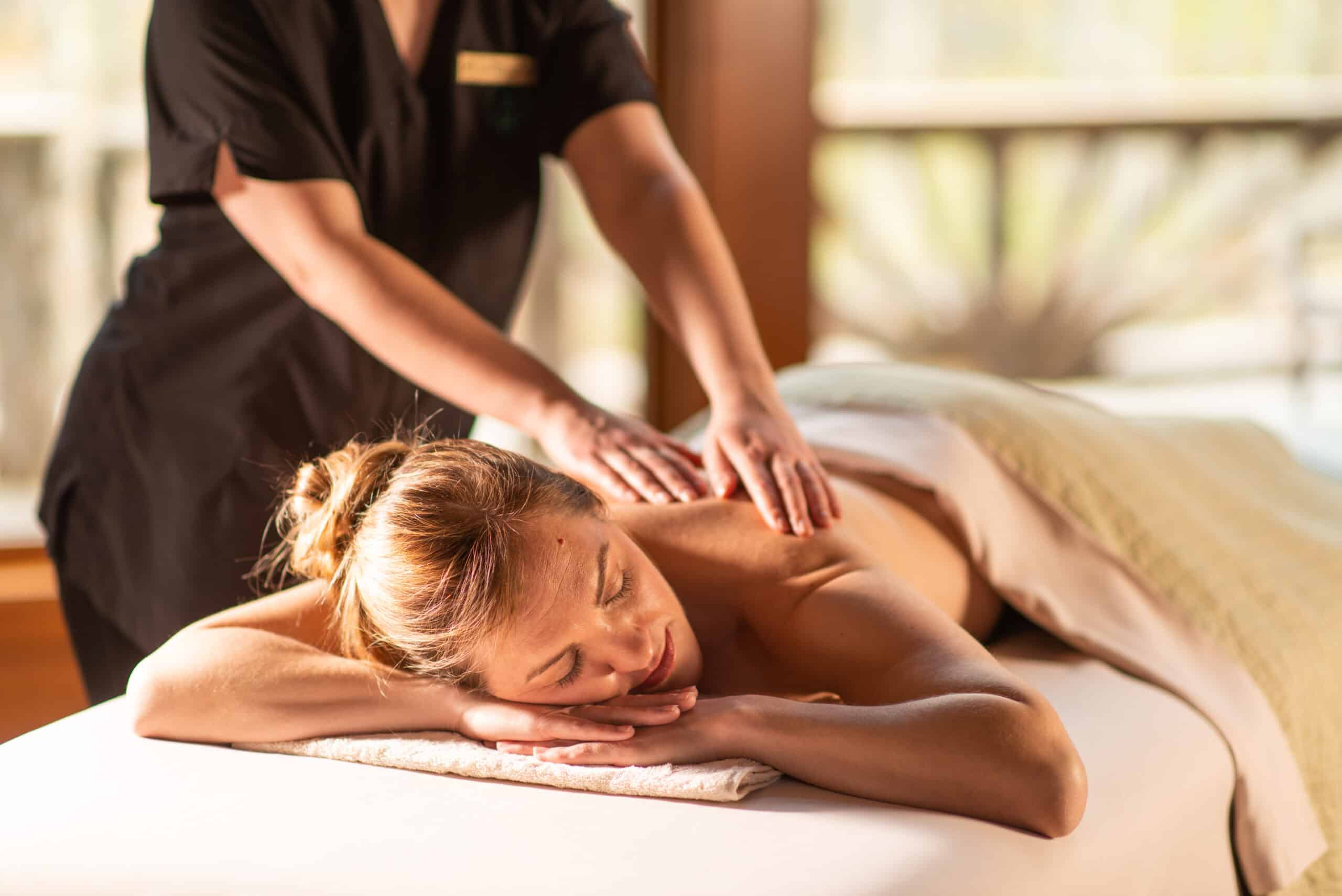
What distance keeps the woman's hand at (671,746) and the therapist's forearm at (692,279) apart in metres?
0.46

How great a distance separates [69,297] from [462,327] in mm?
1960

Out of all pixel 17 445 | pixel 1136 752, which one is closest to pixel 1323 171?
pixel 1136 752

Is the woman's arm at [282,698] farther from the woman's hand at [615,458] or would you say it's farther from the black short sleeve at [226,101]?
the black short sleeve at [226,101]

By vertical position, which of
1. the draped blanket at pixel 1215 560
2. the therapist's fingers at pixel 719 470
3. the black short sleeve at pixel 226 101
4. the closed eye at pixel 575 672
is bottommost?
the draped blanket at pixel 1215 560

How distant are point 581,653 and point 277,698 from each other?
11.8 inches

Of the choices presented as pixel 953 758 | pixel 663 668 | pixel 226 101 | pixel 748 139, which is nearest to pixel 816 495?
pixel 663 668

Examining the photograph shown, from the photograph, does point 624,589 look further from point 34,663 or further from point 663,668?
point 34,663

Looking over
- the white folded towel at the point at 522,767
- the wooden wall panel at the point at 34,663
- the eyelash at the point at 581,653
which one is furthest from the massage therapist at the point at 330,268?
the wooden wall panel at the point at 34,663

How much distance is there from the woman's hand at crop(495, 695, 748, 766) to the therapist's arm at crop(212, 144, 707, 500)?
0.31 meters

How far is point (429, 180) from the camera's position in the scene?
176cm

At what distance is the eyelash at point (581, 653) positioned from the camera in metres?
1.15

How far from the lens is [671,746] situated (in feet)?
3.71

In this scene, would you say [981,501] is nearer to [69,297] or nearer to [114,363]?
[114,363]

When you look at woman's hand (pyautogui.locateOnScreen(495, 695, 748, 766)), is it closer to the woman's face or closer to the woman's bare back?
the woman's face
